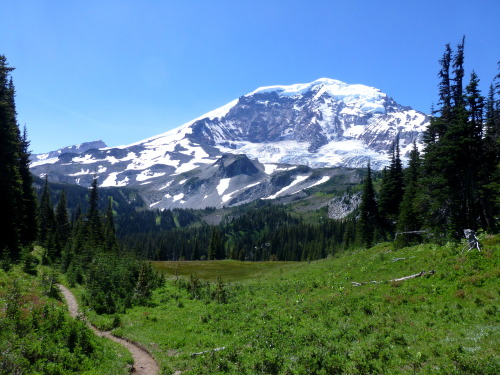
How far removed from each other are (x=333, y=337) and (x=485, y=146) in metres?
27.8

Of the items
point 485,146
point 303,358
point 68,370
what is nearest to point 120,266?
point 68,370

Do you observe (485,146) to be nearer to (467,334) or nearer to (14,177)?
(467,334)

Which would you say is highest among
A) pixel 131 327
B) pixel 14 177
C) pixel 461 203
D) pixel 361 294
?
pixel 14 177

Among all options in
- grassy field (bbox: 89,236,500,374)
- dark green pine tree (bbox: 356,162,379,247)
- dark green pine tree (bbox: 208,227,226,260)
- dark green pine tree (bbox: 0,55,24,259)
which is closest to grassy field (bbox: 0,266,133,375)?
grassy field (bbox: 89,236,500,374)

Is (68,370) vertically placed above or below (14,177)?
below

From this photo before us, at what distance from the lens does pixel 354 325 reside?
16688 mm

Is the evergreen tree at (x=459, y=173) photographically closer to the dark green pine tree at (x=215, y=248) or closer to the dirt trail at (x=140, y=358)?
the dirt trail at (x=140, y=358)

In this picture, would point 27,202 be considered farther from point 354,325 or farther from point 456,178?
point 456,178

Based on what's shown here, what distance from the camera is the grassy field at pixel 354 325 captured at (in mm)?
12242

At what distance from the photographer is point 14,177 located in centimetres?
3425

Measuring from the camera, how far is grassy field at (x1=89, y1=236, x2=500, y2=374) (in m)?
12.2

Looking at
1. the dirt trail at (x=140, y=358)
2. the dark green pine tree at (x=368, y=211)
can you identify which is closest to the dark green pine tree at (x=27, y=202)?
the dirt trail at (x=140, y=358)

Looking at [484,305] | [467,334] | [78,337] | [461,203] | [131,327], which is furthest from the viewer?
[461,203]

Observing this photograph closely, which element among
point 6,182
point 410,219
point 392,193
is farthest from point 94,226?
point 392,193
